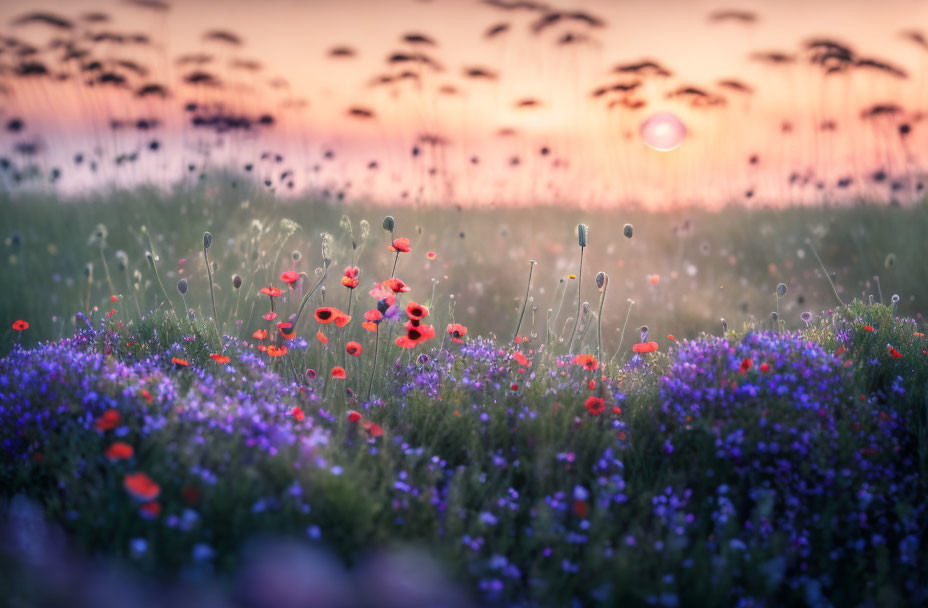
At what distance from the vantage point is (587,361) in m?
3.57

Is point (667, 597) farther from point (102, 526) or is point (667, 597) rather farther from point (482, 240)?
point (482, 240)

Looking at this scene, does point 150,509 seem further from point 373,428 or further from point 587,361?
point 587,361

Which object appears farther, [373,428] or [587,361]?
[587,361]

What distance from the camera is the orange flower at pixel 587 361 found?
11.6 ft

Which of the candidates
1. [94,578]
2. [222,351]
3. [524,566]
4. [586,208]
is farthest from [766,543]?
[586,208]

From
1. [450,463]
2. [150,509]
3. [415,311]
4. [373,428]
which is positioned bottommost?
[450,463]

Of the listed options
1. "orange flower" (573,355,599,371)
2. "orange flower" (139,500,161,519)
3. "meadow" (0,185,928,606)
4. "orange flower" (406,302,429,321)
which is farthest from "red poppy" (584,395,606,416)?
"orange flower" (139,500,161,519)

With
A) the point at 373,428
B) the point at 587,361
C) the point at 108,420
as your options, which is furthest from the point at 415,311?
the point at 108,420

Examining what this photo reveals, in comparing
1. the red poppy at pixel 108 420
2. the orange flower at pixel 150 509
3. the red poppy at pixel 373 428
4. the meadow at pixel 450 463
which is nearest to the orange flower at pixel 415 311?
the meadow at pixel 450 463

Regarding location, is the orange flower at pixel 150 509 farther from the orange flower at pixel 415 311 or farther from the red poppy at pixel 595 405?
the red poppy at pixel 595 405

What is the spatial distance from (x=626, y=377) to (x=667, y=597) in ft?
6.21

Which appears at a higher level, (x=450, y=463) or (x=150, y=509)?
(x=150, y=509)

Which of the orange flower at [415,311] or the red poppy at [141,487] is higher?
the orange flower at [415,311]

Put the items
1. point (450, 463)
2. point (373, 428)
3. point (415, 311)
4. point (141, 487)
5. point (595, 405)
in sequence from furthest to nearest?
point (415, 311) → point (595, 405) → point (450, 463) → point (373, 428) → point (141, 487)
